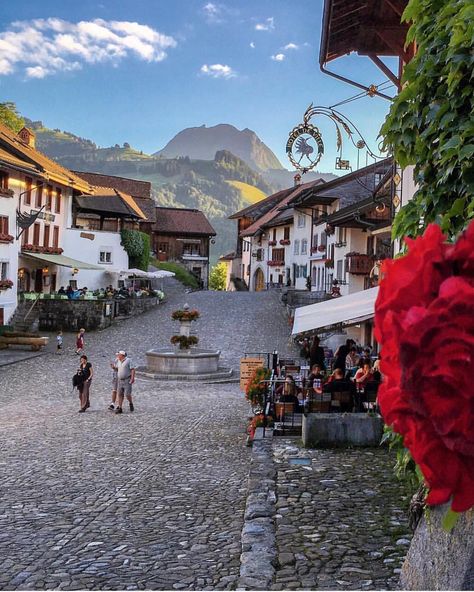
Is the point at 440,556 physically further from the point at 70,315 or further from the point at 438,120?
the point at 70,315

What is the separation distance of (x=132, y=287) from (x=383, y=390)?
52607 mm

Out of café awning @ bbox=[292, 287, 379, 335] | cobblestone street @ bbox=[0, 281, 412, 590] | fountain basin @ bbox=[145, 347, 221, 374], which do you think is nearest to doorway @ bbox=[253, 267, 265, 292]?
fountain basin @ bbox=[145, 347, 221, 374]

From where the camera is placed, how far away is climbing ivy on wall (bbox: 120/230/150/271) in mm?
52688

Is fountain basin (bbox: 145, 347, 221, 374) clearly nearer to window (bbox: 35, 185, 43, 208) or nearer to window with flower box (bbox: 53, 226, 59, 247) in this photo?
window (bbox: 35, 185, 43, 208)

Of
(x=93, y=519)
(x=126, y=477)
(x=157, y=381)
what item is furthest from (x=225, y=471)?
(x=157, y=381)

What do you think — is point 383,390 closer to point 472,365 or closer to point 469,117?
point 472,365

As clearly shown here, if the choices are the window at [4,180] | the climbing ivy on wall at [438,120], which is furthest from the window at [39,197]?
the climbing ivy on wall at [438,120]

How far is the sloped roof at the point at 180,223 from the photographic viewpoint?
253 feet

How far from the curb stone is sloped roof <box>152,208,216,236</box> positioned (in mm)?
68702

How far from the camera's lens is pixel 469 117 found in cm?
479

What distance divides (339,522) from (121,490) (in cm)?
360

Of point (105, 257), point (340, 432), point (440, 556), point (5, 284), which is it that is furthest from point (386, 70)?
point (105, 257)

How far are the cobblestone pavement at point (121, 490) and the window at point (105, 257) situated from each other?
28.5 m

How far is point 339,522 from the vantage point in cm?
681
